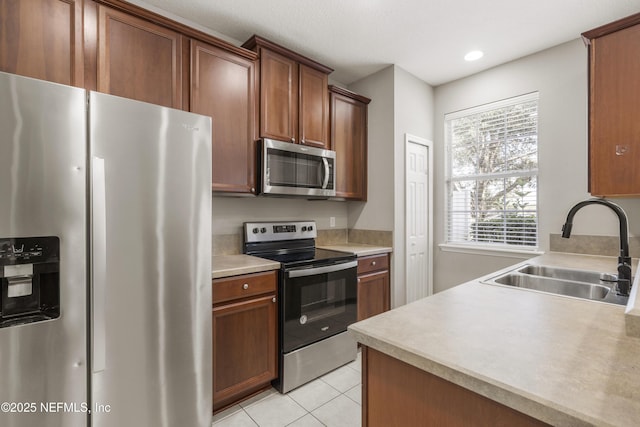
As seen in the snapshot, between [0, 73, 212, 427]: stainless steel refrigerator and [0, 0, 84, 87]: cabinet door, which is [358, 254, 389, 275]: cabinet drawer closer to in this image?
[0, 73, 212, 427]: stainless steel refrigerator

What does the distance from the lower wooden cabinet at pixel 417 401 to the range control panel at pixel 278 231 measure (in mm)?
1812

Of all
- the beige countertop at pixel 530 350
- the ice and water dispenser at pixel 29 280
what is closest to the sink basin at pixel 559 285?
the beige countertop at pixel 530 350

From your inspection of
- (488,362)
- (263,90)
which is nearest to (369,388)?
(488,362)

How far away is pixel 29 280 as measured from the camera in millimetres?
1146

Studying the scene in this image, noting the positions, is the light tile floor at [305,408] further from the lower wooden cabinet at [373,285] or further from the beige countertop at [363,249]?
the beige countertop at [363,249]

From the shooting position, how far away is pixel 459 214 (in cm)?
334

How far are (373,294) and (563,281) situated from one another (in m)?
1.52

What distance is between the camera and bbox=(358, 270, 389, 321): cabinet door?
272cm

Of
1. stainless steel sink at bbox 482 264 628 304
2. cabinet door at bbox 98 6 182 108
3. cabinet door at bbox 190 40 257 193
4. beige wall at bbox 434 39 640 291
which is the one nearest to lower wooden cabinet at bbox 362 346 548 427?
stainless steel sink at bbox 482 264 628 304

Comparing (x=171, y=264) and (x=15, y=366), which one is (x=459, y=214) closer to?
(x=171, y=264)

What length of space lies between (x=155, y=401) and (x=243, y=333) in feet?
2.01

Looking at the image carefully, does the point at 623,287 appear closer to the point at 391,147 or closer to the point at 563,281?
the point at 563,281

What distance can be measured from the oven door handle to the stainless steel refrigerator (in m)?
0.68

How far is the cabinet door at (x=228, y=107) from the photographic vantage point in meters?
2.08
